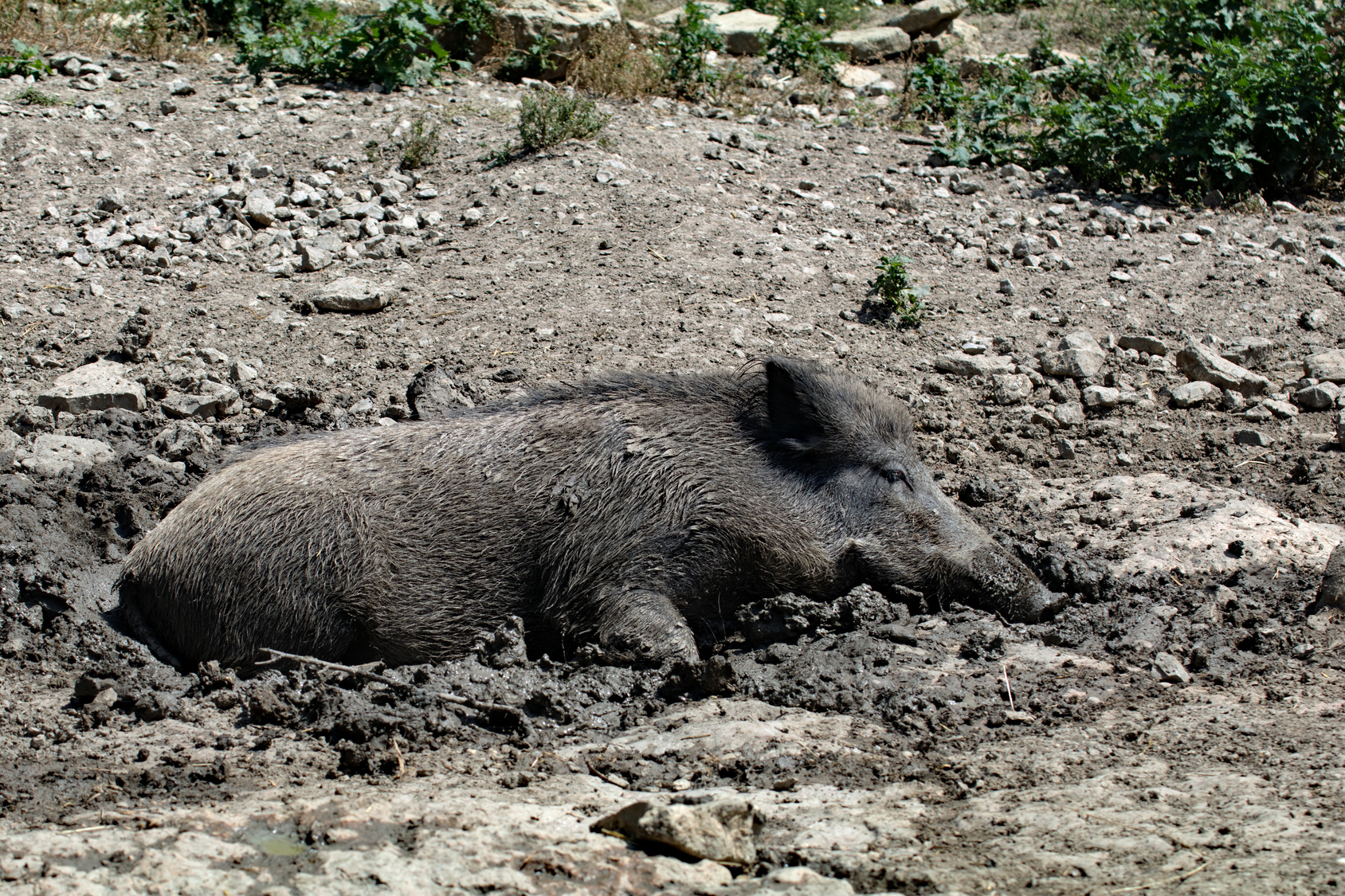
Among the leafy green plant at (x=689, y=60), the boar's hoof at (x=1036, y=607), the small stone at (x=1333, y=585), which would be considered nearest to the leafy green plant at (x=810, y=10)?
the leafy green plant at (x=689, y=60)

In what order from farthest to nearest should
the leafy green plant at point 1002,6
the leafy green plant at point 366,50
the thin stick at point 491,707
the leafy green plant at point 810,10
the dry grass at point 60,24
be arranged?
the leafy green plant at point 1002,6 → the leafy green plant at point 810,10 → the dry grass at point 60,24 → the leafy green plant at point 366,50 → the thin stick at point 491,707

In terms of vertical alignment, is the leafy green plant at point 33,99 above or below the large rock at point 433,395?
above

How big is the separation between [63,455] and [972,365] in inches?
189

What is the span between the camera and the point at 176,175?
319 inches

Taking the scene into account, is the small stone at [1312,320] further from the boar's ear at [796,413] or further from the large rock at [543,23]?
the large rock at [543,23]

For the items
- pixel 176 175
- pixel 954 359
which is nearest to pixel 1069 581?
pixel 954 359

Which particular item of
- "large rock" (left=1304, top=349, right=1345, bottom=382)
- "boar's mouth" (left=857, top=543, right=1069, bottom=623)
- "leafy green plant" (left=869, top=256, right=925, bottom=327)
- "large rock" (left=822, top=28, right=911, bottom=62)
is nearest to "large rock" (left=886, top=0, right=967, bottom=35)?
"large rock" (left=822, top=28, right=911, bottom=62)

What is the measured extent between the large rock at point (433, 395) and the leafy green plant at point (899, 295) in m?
2.72

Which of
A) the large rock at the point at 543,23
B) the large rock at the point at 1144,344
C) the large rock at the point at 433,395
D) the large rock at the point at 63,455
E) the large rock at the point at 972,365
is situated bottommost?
the large rock at the point at 63,455

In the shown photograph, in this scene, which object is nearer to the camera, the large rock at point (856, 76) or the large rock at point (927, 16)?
the large rock at point (856, 76)

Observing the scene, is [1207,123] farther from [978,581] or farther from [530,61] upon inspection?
[530,61]

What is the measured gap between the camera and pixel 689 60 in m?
10.4

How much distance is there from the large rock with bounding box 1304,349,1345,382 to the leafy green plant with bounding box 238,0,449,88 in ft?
23.5

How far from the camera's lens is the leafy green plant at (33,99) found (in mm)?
8727
